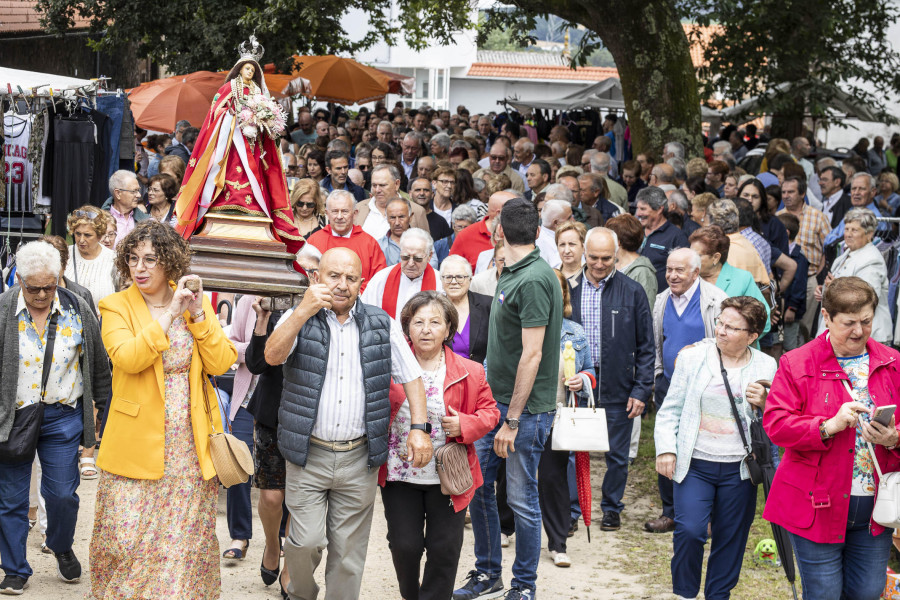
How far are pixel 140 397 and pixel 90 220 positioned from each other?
3.21 m

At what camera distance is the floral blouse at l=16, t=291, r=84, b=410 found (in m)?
5.97

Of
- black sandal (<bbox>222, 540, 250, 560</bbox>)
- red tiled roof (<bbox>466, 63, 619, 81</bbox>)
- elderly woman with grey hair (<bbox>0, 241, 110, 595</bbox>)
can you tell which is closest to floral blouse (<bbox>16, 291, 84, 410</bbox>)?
elderly woman with grey hair (<bbox>0, 241, 110, 595</bbox>)

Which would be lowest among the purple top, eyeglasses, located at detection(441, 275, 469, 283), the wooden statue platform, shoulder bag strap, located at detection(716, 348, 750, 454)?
shoulder bag strap, located at detection(716, 348, 750, 454)

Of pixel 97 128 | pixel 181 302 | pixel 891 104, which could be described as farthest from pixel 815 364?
pixel 891 104

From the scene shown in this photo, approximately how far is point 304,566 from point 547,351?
1.76 m

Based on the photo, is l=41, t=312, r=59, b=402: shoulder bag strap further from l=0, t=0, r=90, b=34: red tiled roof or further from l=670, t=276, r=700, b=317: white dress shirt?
l=0, t=0, r=90, b=34: red tiled roof

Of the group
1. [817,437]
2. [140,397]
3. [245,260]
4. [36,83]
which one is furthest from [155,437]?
[36,83]

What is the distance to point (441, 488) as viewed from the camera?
5.45 meters

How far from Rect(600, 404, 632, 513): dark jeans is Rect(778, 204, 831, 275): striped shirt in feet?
14.1

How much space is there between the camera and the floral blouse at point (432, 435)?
5.47 m

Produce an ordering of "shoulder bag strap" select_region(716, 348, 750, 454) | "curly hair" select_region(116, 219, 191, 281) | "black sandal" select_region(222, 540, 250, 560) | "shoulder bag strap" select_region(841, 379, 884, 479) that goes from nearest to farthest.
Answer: "shoulder bag strap" select_region(841, 379, 884, 479)
"curly hair" select_region(116, 219, 191, 281)
"shoulder bag strap" select_region(716, 348, 750, 454)
"black sandal" select_region(222, 540, 250, 560)

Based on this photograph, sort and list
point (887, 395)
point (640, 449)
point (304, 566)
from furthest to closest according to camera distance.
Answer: point (640, 449) → point (304, 566) → point (887, 395)

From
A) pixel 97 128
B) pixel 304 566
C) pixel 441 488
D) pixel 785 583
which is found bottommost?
pixel 785 583

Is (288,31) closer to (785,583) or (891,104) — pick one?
(785,583)
